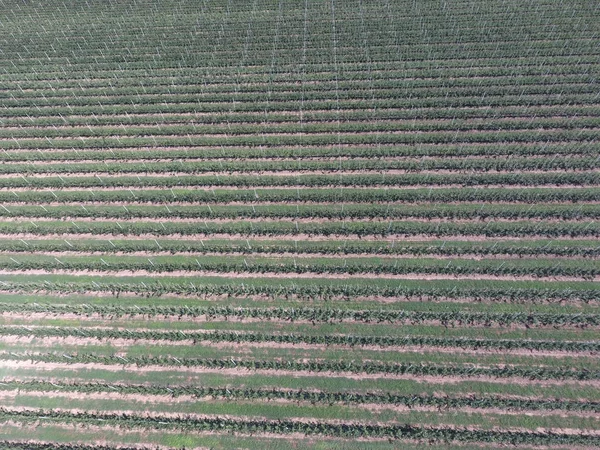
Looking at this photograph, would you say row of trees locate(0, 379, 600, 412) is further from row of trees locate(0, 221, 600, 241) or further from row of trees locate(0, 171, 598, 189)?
row of trees locate(0, 171, 598, 189)

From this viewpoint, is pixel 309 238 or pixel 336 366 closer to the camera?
pixel 336 366

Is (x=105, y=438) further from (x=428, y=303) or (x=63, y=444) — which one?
(x=428, y=303)

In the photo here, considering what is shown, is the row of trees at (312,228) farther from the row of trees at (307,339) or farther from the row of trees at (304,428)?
the row of trees at (304,428)

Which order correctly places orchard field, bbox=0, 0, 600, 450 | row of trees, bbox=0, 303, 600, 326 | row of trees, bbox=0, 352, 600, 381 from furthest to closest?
1. row of trees, bbox=0, 303, 600, 326
2. row of trees, bbox=0, 352, 600, 381
3. orchard field, bbox=0, 0, 600, 450

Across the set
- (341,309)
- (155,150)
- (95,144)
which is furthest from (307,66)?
(341,309)

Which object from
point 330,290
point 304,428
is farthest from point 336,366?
point 330,290

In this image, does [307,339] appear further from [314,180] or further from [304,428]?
[314,180]

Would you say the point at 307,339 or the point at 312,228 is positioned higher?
the point at 312,228

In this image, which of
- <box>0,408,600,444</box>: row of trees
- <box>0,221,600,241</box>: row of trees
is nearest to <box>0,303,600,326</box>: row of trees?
<box>0,408,600,444</box>: row of trees
